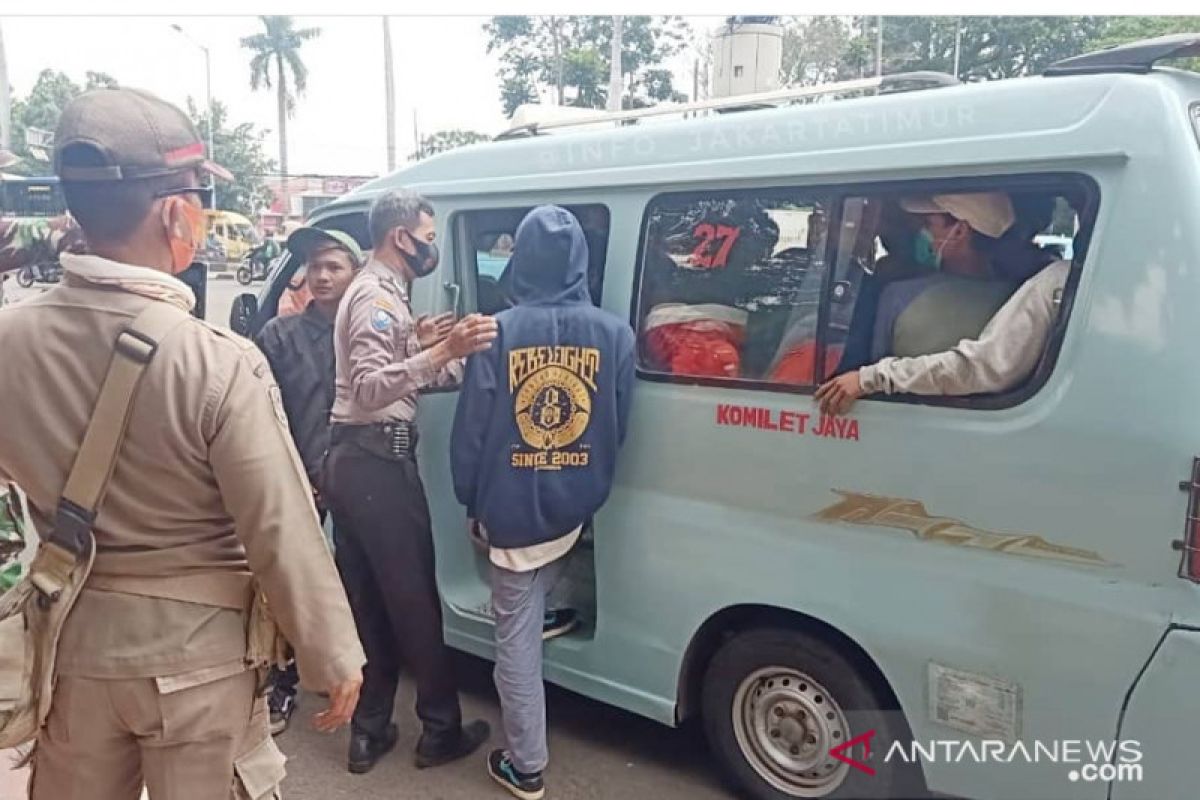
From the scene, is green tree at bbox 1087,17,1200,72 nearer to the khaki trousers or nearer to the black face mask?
the black face mask

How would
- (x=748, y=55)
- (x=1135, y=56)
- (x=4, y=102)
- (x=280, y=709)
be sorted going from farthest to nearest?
(x=4, y=102), (x=748, y=55), (x=280, y=709), (x=1135, y=56)

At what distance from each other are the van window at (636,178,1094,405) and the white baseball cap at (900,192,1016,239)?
10 millimetres

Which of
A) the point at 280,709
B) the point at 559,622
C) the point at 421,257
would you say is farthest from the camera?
the point at 280,709

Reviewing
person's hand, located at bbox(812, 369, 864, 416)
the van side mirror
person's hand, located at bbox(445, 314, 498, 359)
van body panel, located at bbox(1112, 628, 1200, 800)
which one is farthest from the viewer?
the van side mirror

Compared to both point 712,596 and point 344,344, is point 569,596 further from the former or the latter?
point 344,344

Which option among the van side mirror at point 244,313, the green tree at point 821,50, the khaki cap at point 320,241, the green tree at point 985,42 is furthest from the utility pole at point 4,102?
the green tree at point 985,42

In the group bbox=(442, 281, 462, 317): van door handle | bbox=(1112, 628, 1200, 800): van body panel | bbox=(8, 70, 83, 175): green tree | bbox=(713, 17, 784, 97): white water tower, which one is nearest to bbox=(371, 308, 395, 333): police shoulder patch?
bbox=(442, 281, 462, 317): van door handle

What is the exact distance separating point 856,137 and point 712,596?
138cm

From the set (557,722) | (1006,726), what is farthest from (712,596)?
(557,722)

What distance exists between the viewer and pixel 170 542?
1.79m

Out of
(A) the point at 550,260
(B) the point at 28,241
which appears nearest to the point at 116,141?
(A) the point at 550,260

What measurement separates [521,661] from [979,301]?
177 centimetres

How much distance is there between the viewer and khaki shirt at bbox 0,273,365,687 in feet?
5.64

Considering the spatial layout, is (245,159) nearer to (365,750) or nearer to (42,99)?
(42,99)
